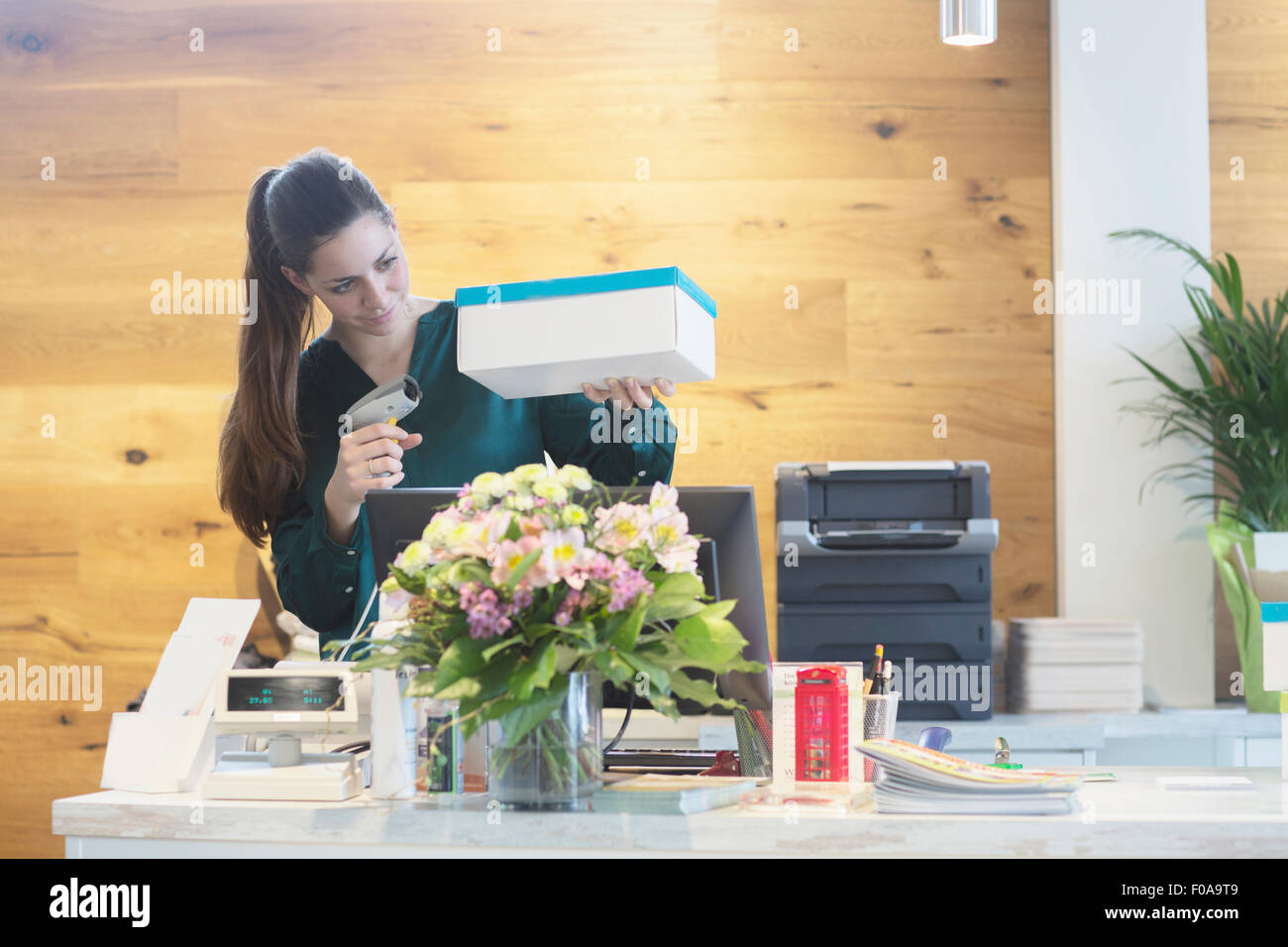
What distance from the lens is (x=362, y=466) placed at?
→ 2.33 metres

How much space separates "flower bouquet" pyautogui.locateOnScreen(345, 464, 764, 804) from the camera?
4.38 feet

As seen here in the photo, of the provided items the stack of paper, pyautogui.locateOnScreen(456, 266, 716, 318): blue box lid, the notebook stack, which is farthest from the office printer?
the stack of paper

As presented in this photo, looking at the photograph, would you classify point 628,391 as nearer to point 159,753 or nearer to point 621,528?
point 621,528

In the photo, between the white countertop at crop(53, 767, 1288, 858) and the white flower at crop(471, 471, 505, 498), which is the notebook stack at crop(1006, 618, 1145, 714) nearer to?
the white countertop at crop(53, 767, 1288, 858)

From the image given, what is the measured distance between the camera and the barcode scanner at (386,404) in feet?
7.82

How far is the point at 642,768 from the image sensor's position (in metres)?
1.70

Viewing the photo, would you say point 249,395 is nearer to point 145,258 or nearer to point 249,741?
point 249,741

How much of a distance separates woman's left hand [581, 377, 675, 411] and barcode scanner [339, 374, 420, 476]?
0.37 m

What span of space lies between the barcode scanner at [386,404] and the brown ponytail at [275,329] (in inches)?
7.0

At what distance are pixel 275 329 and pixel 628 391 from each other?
86 cm

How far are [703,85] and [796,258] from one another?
1.87ft

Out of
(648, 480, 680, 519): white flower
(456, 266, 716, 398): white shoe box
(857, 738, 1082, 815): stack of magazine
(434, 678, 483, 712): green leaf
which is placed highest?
(456, 266, 716, 398): white shoe box

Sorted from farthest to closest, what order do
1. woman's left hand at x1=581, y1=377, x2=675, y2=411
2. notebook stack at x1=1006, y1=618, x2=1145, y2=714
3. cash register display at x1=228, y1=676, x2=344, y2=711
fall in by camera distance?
notebook stack at x1=1006, y1=618, x2=1145, y2=714 → woman's left hand at x1=581, y1=377, x2=675, y2=411 → cash register display at x1=228, y1=676, x2=344, y2=711
